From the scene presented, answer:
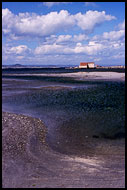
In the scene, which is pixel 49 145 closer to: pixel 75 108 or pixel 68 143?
pixel 68 143

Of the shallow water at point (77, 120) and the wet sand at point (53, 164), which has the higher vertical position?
the shallow water at point (77, 120)

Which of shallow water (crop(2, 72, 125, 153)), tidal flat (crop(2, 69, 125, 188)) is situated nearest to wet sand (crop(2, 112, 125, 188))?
tidal flat (crop(2, 69, 125, 188))

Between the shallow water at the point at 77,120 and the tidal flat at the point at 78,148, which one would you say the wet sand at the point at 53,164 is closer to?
the tidal flat at the point at 78,148

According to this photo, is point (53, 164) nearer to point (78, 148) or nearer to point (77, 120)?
point (78, 148)

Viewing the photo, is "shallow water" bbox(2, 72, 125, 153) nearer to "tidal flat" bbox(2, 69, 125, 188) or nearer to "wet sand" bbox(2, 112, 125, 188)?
"tidal flat" bbox(2, 69, 125, 188)

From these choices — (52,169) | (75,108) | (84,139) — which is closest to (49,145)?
(84,139)

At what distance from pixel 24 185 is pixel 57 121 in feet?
34.5

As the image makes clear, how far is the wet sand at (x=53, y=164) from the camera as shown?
852cm

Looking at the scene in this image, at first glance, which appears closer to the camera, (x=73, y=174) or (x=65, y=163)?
(x=73, y=174)

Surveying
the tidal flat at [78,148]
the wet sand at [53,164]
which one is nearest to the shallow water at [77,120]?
the tidal flat at [78,148]

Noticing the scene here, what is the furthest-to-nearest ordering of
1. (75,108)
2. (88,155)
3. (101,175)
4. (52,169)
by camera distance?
(75,108)
(88,155)
(52,169)
(101,175)

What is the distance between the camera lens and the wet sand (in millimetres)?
8516

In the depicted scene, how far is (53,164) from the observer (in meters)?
10.5

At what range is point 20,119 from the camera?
1878 cm
